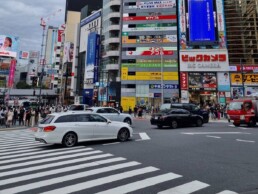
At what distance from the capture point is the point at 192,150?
1055cm

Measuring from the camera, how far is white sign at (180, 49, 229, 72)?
178 ft

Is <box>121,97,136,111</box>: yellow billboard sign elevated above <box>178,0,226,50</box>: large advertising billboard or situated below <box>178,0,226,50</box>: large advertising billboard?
below

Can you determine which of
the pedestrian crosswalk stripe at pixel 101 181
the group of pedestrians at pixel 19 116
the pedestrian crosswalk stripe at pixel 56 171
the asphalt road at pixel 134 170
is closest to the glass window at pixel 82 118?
the asphalt road at pixel 134 170

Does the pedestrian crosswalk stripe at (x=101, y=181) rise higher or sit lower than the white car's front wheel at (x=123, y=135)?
lower

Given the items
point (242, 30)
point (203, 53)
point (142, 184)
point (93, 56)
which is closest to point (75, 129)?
point (142, 184)

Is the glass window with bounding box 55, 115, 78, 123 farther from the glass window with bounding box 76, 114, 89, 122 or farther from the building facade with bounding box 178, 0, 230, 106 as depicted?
the building facade with bounding box 178, 0, 230, 106

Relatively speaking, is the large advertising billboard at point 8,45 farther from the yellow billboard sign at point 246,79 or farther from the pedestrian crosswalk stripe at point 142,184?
the pedestrian crosswalk stripe at point 142,184

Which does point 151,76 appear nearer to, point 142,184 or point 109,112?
point 109,112

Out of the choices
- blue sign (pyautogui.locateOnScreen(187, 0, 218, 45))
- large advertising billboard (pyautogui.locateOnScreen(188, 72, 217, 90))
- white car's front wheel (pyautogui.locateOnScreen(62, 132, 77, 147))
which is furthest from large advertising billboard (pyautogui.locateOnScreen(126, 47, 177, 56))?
white car's front wheel (pyautogui.locateOnScreen(62, 132, 77, 147))

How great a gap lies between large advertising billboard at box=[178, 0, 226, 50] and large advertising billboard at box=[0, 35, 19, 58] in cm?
4748

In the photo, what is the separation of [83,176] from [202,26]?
5413cm

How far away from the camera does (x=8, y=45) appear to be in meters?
74.6

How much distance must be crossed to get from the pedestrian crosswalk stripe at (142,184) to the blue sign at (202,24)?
5218cm

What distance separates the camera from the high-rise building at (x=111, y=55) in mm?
60209
